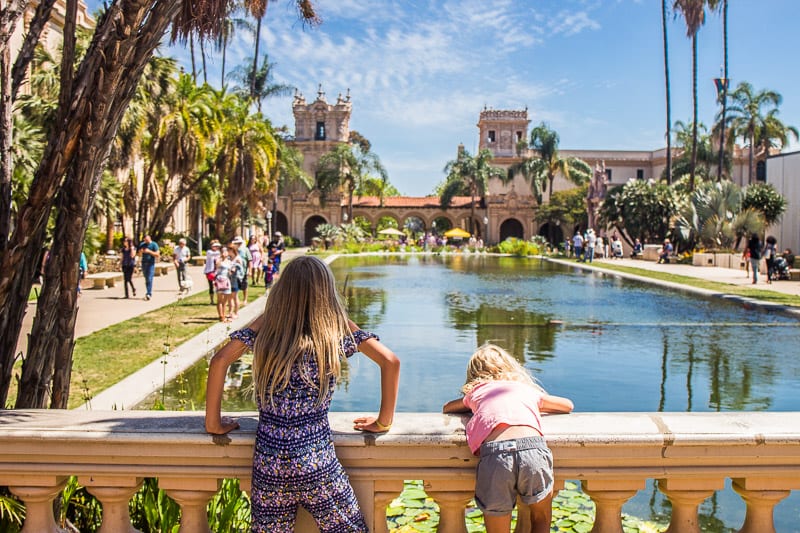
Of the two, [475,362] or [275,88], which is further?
[275,88]

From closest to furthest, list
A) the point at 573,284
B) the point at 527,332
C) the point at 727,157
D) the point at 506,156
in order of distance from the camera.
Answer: the point at 527,332
the point at 573,284
the point at 727,157
the point at 506,156

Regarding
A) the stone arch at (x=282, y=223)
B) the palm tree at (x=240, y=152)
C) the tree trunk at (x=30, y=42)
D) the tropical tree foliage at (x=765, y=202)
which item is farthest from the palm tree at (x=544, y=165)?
the tree trunk at (x=30, y=42)

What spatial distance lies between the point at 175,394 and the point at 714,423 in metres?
6.37

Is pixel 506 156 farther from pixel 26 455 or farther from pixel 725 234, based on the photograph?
pixel 26 455

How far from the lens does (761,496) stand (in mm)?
2635

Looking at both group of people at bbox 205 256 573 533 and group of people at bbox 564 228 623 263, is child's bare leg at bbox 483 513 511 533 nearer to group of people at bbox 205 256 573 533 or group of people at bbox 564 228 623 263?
group of people at bbox 205 256 573 533

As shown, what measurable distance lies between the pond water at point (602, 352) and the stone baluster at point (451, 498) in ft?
4.14

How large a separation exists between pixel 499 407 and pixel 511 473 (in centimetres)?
27

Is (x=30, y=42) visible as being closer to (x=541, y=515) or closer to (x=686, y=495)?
(x=541, y=515)

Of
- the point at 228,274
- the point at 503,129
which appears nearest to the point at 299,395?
the point at 228,274

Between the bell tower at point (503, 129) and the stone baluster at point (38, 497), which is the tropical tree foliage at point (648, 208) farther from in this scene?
the stone baluster at point (38, 497)

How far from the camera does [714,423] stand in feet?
8.70

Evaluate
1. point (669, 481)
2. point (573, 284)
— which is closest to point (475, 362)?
point (669, 481)

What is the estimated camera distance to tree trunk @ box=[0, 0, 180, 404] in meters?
3.12
